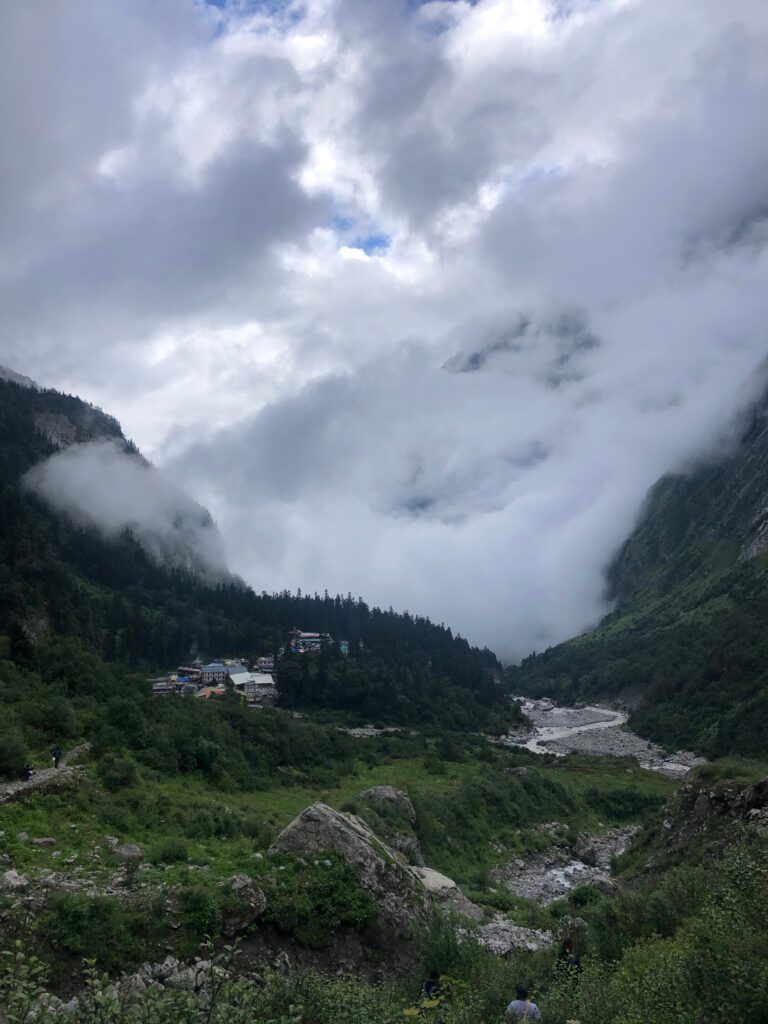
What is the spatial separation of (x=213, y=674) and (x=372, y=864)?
10535cm

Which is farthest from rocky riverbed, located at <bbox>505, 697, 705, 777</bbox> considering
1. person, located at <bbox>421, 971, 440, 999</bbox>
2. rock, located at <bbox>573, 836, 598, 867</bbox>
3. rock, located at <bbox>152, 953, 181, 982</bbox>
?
rock, located at <bbox>152, 953, 181, 982</bbox>

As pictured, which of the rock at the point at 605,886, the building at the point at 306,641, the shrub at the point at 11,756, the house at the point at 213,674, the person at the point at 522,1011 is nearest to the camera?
the person at the point at 522,1011

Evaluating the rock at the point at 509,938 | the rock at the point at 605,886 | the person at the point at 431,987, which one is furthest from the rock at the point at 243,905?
the rock at the point at 605,886

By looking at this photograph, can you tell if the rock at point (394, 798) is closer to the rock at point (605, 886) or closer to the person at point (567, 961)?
the rock at point (605, 886)

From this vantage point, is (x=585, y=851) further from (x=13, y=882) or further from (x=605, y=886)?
(x=13, y=882)

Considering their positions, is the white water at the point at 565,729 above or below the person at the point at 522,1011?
above

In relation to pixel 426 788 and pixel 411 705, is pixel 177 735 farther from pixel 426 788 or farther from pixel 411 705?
pixel 411 705

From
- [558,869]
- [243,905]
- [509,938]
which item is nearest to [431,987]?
[243,905]

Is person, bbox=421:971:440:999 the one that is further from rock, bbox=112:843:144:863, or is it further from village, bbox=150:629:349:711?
village, bbox=150:629:349:711

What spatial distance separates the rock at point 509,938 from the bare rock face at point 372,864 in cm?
267

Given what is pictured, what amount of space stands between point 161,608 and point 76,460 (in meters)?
68.2

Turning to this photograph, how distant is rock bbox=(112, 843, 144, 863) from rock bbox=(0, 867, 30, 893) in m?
3.83

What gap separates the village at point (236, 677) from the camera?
10569cm

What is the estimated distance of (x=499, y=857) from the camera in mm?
45969
